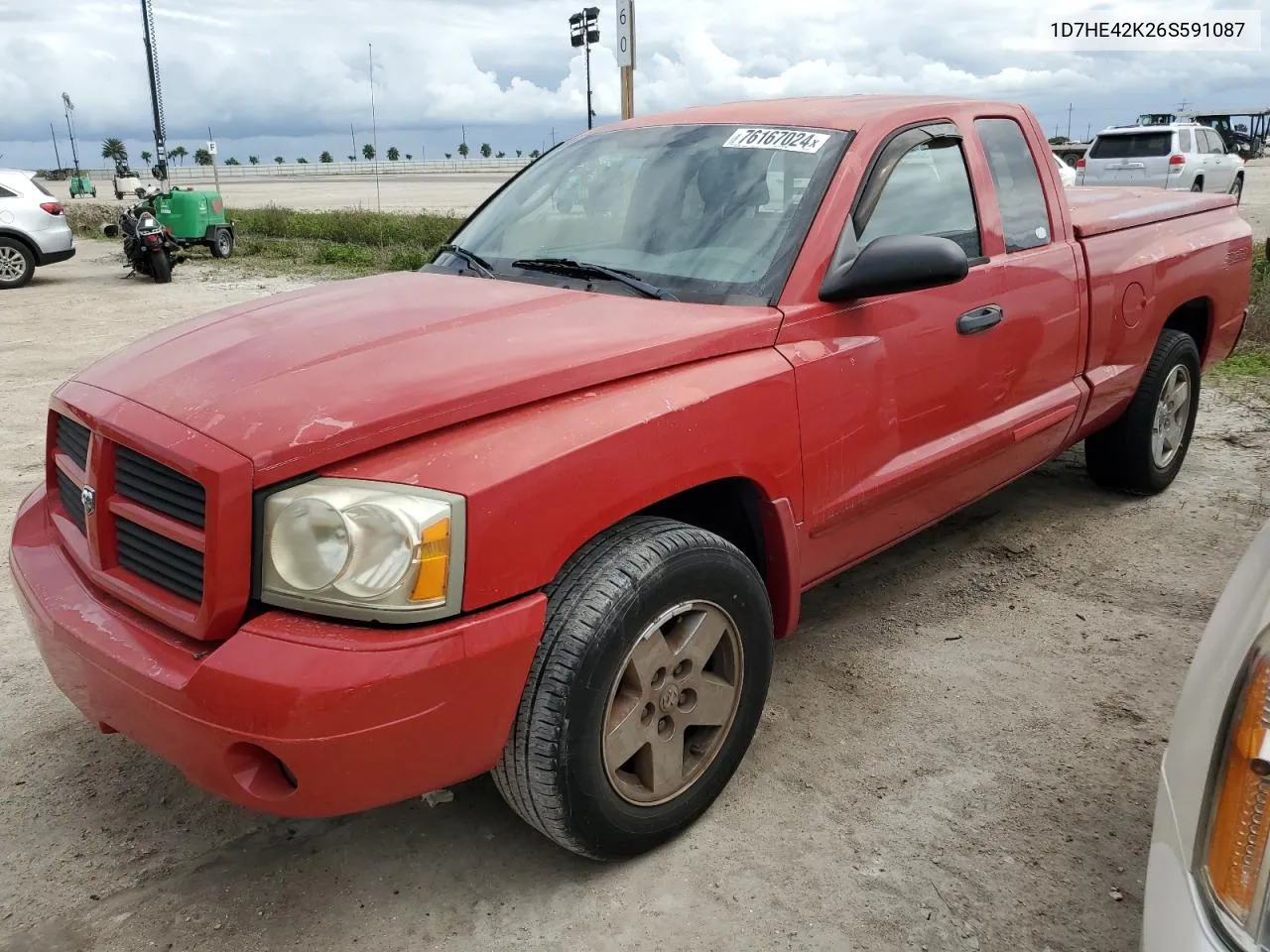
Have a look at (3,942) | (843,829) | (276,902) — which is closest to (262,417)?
(276,902)

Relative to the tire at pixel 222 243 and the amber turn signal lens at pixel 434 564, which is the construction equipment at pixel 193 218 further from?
the amber turn signal lens at pixel 434 564

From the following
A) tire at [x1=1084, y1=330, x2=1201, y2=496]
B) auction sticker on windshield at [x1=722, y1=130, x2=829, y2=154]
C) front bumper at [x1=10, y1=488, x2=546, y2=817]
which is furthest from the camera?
tire at [x1=1084, y1=330, x2=1201, y2=496]

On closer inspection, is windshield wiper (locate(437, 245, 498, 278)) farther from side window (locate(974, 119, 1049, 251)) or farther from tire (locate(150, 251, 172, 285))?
tire (locate(150, 251, 172, 285))

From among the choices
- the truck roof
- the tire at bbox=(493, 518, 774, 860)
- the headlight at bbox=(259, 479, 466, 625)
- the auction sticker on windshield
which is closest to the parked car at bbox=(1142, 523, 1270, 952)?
the tire at bbox=(493, 518, 774, 860)

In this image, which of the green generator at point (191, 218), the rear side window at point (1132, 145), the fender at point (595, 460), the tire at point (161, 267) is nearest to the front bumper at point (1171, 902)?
the fender at point (595, 460)

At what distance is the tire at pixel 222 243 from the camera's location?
16.6 metres

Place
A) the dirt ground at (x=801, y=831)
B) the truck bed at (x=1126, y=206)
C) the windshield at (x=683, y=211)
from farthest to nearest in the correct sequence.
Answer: the truck bed at (x=1126, y=206) < the windshield at (x=683, y=211) < the dirt ground at (x=801, y=831)

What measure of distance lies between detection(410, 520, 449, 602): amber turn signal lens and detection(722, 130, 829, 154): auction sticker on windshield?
172cm

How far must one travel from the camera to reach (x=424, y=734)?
1984mm

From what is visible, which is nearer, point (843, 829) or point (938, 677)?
point (843, 829)

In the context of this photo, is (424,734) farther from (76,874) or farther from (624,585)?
(76,874)

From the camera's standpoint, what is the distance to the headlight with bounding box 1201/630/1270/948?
1.32m

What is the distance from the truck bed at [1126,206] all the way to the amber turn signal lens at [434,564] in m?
3.03

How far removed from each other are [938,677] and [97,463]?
8.05 feet
